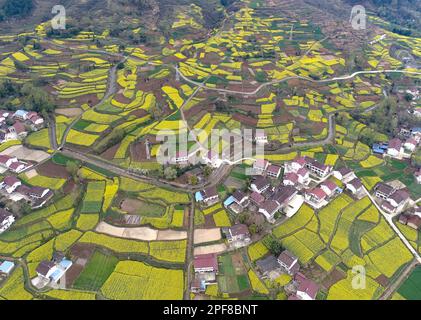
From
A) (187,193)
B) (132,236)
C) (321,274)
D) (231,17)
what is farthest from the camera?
(231,17)

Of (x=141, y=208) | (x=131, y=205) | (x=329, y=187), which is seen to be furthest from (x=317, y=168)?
(x=131, y=205)

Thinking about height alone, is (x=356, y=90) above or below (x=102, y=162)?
above

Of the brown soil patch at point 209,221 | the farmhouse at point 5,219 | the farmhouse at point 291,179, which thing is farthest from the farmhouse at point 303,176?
the farmhouse at point 5,219

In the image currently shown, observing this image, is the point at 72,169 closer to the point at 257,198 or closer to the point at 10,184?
the point at 10,184

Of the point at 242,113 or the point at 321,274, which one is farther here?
the point at 242,113

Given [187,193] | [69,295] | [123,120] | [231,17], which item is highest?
[231,17]

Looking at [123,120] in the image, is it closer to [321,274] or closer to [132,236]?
[132,236]

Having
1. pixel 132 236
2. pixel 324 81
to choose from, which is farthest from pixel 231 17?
pixel 132 236
